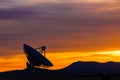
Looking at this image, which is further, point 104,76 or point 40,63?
point 40,63

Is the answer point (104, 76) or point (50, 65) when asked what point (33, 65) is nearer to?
point (50, 65)

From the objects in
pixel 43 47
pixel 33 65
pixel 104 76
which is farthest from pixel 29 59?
pixel 104 76

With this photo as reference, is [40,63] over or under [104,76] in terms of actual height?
over

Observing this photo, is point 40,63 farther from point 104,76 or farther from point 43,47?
point 104,76

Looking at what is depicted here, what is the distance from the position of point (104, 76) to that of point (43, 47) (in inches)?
4270

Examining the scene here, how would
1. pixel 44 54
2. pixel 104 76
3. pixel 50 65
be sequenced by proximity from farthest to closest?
pixel 44 54 → pixel 50 65 → pixel 104 76

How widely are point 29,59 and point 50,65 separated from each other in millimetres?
8280

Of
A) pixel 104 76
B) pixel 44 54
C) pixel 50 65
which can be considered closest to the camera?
pixel 104 76

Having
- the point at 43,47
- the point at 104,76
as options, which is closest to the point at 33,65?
the point at 43,47

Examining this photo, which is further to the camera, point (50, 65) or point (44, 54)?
point (44, 54)

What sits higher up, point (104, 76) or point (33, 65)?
point (33, 65)

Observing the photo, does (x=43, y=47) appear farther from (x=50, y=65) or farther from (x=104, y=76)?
(x=104, y=76)

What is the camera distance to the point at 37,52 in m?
178

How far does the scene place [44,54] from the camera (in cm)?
18738
